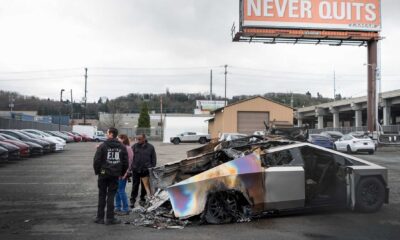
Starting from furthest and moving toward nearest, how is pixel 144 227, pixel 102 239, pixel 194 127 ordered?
pixel 194 127 < pixel 144 227 < pixel 102 239

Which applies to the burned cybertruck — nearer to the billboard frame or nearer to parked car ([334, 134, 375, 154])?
parked car ([334, 134, 375, 154])

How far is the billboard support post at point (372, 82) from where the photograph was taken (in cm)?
3981

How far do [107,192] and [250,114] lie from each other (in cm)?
4296

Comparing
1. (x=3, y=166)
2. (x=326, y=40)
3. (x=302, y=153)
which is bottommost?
(x=3, y=166)

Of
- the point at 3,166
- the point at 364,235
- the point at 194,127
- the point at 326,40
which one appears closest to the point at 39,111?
the point at 194,127

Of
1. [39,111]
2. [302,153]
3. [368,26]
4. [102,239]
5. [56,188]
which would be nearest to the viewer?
[102,239]

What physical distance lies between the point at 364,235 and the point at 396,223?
1312 mm

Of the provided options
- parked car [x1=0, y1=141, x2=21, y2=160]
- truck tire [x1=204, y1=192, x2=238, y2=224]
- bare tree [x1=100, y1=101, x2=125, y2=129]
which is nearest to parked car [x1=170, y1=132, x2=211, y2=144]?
parked car [x1=0, y1=141, x2=21, y2=160]

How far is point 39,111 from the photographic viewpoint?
4840 inches

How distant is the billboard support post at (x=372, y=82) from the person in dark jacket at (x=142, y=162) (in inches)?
1338

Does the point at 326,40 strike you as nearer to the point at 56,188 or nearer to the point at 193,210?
the point at 56,188

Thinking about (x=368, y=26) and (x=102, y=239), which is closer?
(x=102, y=239)

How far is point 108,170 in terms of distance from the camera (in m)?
8.02

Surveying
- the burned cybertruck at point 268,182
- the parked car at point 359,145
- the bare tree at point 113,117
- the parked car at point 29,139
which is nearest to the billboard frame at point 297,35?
the parked car at point 359,145
